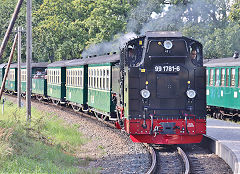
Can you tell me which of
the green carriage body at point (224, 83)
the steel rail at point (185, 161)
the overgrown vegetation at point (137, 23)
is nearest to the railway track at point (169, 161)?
the steel rail at point (185, 161)

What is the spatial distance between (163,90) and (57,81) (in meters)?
15.9

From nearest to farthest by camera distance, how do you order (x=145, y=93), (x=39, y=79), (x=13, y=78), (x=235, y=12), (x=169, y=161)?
1. (x=169, y=161)
2. (x=145, y=93)
3. (x=235, y=12)
4. (x=39, y=79)
5. (x=13, y=78)

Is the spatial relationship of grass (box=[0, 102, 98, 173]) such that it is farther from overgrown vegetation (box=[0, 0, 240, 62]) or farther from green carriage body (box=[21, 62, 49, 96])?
green carriage body (box=[21, 62, 49, 96])

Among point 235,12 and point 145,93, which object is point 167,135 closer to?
point 145,93

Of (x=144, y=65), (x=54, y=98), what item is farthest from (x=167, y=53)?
(x=54, y=98)

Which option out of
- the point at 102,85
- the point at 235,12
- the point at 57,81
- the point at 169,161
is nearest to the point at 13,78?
the point at 57,81

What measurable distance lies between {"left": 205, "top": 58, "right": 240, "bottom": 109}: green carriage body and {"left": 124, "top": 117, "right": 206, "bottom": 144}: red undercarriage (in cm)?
654

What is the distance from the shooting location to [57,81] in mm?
28172

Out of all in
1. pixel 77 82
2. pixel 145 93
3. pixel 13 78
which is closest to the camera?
pixel 145 93

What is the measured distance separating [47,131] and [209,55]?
1912 cm

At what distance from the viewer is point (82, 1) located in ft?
152

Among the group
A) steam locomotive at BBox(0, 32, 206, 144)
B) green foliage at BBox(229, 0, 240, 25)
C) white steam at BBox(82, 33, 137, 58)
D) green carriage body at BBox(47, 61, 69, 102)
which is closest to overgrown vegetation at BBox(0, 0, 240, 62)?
green foliage at BBox(229, 0, 240, 25)

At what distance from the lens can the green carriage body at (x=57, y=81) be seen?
27.2 metres

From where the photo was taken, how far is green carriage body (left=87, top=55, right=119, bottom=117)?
56.6ft
